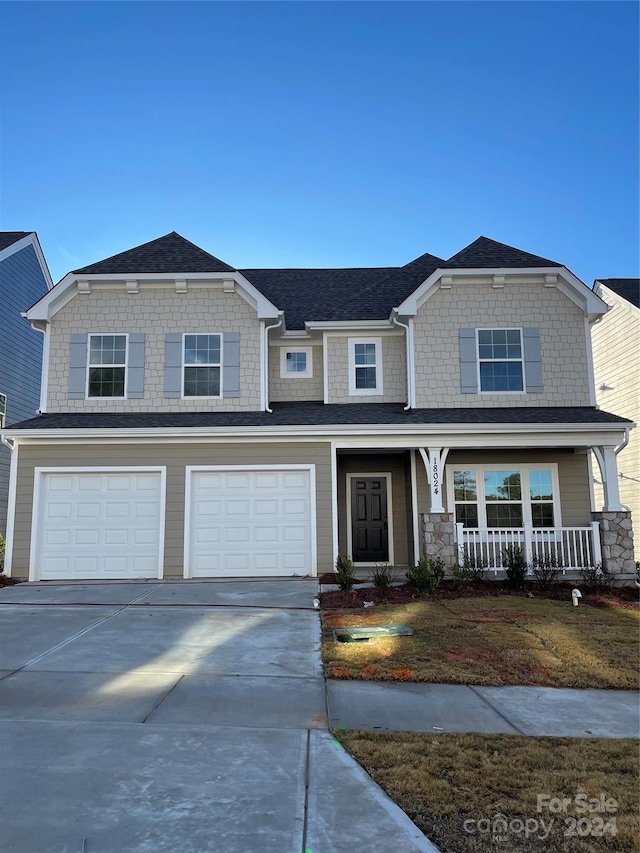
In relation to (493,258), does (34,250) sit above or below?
above

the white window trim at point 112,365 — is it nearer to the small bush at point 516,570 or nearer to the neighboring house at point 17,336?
the neighboring house at point 17,336

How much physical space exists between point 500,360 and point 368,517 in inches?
191

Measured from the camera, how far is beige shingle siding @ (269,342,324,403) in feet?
47.1

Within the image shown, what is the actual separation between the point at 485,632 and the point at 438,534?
420cm

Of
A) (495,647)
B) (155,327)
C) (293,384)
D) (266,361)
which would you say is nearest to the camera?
(495,647)

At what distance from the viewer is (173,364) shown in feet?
42.8

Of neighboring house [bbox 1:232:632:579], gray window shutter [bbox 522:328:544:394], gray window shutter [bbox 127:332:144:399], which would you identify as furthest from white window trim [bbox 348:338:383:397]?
gray window shutter [bbox 127:332:144:399]

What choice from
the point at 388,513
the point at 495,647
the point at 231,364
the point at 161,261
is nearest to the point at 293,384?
the point at 231,364

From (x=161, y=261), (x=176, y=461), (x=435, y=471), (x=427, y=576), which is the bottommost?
(x=427, y=576)

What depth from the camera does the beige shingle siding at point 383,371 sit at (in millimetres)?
13945

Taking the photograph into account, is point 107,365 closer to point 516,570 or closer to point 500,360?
point 500,360

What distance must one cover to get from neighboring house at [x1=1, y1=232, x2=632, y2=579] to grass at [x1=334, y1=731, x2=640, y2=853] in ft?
24.9

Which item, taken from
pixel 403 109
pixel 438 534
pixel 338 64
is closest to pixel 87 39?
pixel 338 64

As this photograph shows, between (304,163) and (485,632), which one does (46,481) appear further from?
(304,163)
